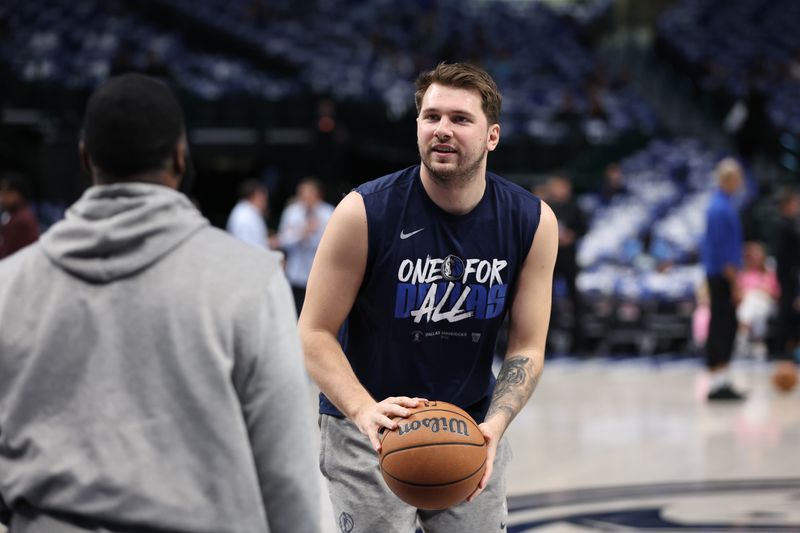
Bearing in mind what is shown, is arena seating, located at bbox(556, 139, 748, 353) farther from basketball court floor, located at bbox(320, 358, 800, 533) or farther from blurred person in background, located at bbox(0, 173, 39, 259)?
blurred person in background, located at bbox(0, 173, 39, 259)

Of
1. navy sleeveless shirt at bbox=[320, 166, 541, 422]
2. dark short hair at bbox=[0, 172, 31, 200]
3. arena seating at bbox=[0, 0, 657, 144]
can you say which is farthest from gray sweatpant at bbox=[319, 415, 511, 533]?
arena seating at bbox=[0, 0, 657, 144]

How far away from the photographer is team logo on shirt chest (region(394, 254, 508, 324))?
3.61 meters

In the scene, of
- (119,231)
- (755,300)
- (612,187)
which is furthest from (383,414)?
(612,187)

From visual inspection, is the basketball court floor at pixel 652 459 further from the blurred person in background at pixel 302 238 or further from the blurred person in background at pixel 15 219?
the blurred person in background at pixel 15 219

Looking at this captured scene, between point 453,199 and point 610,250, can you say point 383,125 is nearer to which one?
point 610,250

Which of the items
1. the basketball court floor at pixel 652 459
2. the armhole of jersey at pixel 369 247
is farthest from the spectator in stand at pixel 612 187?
the armhole of jersey at pixel 369 247

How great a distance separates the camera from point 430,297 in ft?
11.8

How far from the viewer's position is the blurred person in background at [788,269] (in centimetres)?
1375

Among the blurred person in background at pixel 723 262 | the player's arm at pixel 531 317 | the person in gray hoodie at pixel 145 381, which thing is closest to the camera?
the person in gray hoodie at pixel 145 381

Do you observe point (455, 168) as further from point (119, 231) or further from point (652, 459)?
point (652, 459)

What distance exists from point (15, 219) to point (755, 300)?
8597mm

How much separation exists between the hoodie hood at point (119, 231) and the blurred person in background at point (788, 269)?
40.4 feet

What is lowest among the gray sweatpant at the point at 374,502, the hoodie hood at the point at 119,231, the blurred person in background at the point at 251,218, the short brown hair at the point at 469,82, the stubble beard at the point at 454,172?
the gray sweatpant at the point at 374,502

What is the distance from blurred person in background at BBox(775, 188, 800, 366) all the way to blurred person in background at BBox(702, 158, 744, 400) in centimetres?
318
